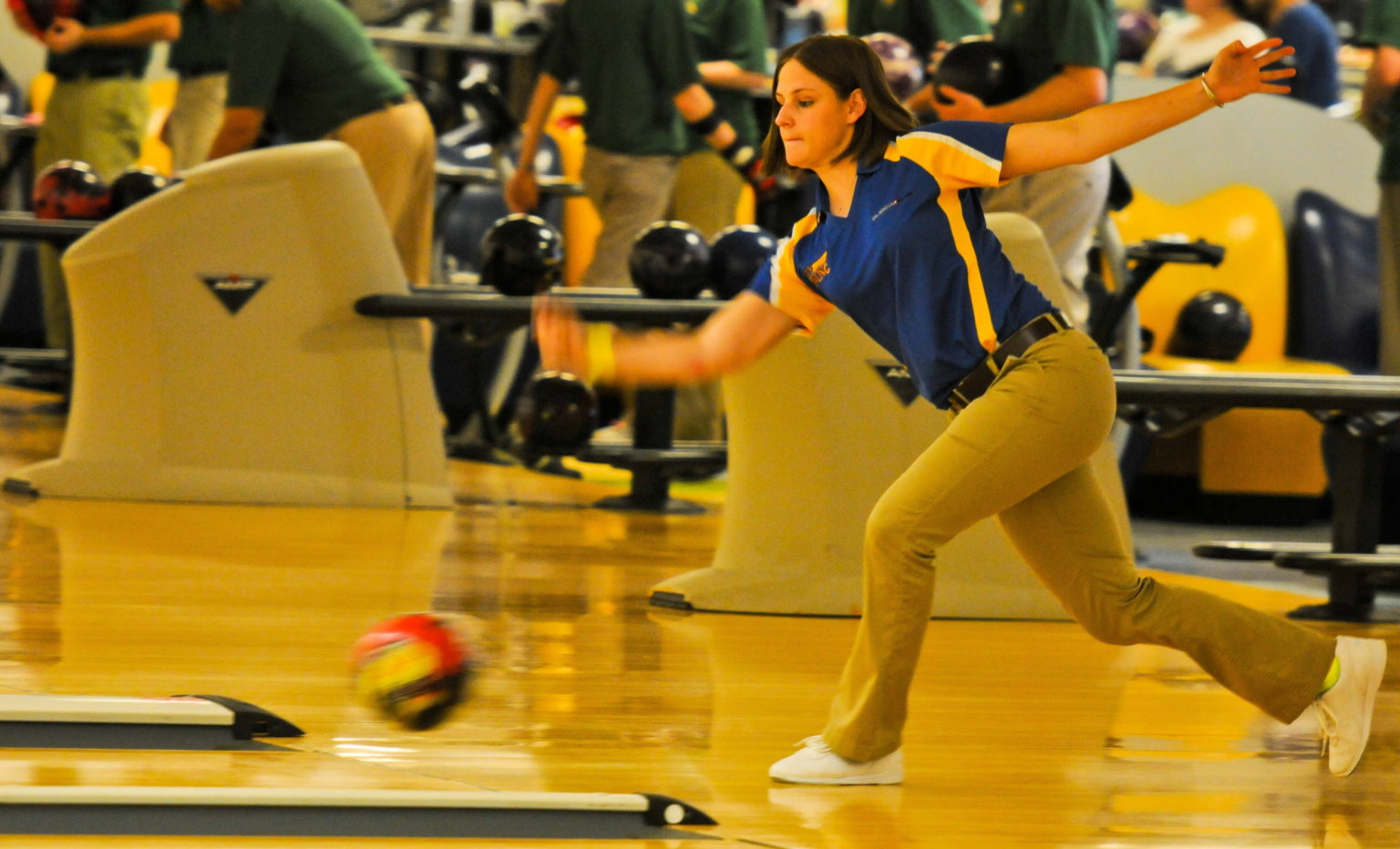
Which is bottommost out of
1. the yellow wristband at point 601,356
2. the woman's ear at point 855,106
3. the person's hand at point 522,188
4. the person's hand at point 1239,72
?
the person's hand at point 522,188

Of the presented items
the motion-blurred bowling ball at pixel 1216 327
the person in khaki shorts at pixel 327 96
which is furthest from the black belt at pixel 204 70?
Answer: the motion-blurred bowling ball at pixel 1216 327

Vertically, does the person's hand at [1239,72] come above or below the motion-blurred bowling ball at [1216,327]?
above

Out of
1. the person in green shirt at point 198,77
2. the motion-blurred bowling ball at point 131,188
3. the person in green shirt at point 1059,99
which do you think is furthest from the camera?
the person in green shirt at point 198,77

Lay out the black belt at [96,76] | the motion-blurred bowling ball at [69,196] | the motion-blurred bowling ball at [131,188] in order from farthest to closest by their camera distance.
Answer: the black belt at [96,76] → the motion-blurred bowling ball at [131,188] → the motion-blurred bowling ball at [69,196]

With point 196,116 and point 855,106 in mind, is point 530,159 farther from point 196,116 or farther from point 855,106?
point 855,106

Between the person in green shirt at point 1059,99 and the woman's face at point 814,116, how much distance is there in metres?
2.39

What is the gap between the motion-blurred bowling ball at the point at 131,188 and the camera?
26.3 ft

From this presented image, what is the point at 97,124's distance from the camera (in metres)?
9.12

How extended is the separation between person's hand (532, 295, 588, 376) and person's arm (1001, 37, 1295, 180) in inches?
31.8

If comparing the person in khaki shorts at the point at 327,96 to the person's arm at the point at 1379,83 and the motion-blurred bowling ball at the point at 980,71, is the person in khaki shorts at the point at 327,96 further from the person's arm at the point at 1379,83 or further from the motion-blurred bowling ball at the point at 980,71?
the person's arm at the point at 1379,83

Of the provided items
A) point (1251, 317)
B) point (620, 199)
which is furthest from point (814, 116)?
point (1251, 317)

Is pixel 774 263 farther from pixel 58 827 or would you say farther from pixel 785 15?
pixel 785 15

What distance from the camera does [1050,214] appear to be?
6.26m

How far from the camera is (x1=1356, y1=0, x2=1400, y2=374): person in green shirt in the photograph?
20.0 ft
